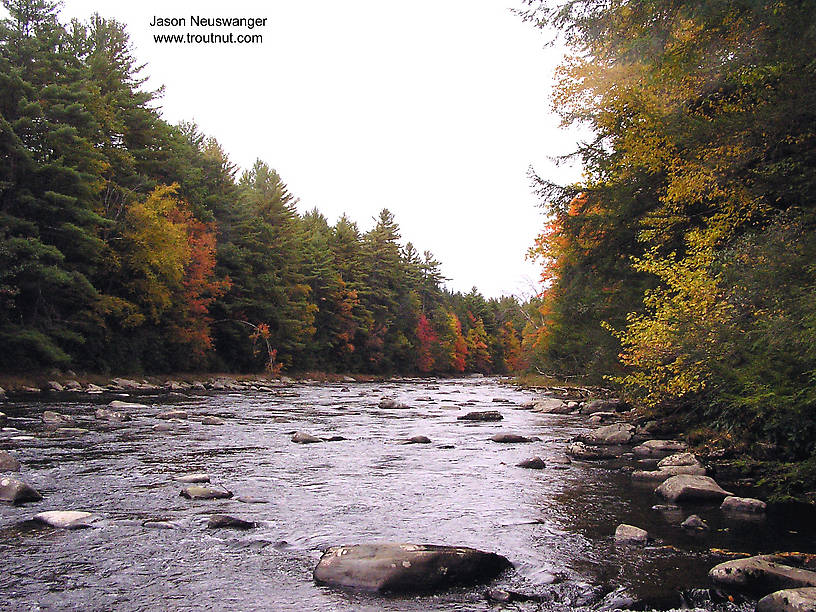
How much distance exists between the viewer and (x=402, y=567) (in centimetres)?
496

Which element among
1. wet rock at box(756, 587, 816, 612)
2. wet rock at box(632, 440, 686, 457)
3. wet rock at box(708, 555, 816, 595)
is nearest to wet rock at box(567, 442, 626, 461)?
wet rock at box(632, 440, 686, 457)

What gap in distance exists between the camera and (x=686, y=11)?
23.4 feet

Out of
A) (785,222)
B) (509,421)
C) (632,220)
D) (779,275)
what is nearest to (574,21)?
(785,222)

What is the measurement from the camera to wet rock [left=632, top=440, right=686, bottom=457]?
11955 mm

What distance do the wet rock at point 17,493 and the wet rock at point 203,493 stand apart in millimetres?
1704

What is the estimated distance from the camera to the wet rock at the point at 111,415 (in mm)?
15084

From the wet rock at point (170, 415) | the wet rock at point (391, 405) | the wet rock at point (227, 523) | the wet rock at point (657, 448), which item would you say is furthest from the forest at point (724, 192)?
the wet rock at point (170, 415)

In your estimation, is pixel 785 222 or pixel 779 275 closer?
pixel 779 275

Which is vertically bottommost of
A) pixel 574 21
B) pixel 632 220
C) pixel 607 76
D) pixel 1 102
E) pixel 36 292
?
pixel 36 292

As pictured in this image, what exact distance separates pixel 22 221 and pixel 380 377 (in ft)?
151

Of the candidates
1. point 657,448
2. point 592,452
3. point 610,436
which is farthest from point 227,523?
point 610,436

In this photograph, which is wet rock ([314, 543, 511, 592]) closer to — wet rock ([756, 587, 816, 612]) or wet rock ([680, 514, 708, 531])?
wet rock ([756, 587, 816, 612])

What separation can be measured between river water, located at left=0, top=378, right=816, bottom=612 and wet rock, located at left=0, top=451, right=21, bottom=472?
16cm

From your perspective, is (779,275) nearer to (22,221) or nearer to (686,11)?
(686,11)
